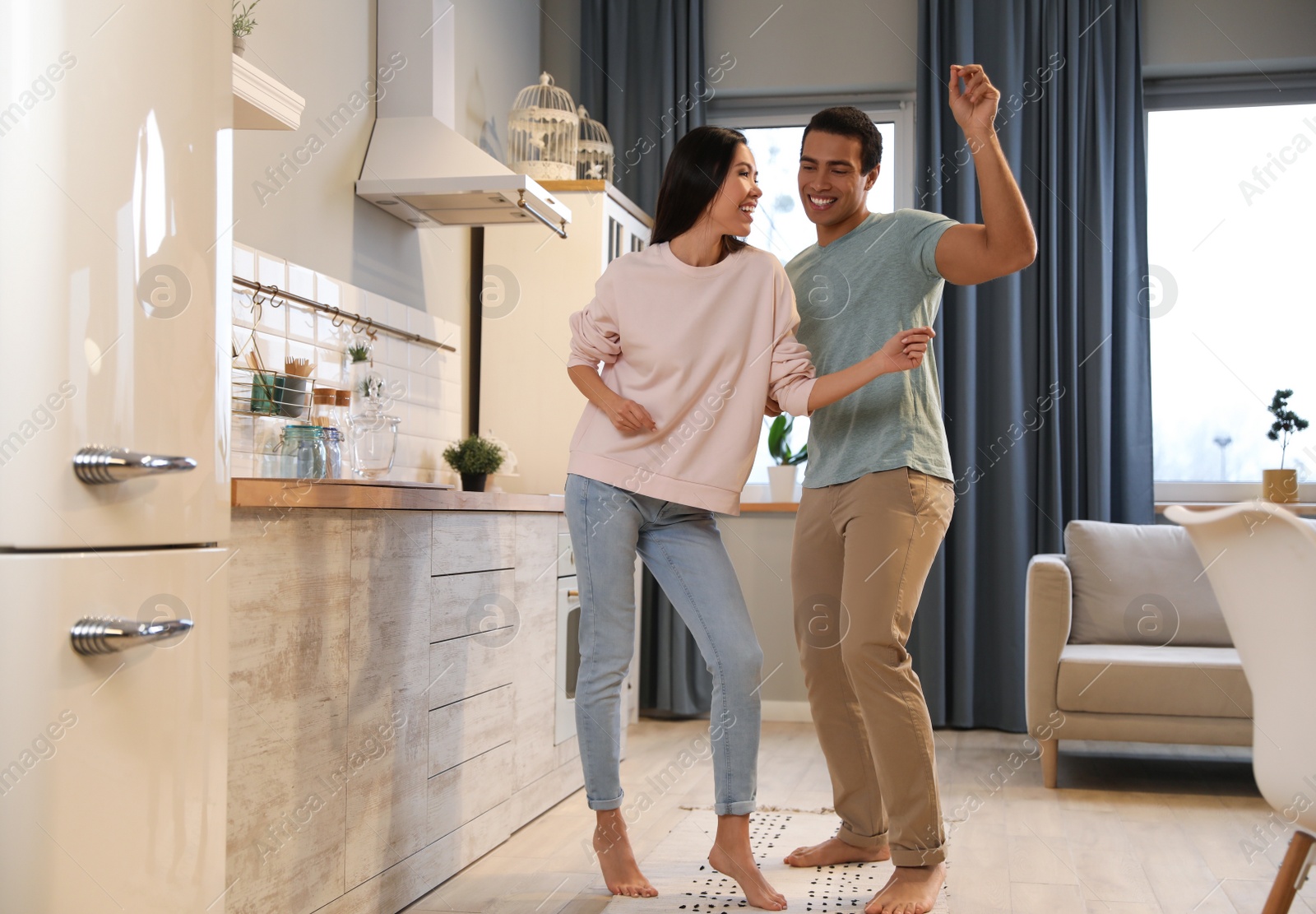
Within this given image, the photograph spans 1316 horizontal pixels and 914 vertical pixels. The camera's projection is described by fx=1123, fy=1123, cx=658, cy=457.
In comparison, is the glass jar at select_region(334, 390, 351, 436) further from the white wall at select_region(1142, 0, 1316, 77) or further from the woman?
the white wall at select_region(1142, 0, 1316, 77)

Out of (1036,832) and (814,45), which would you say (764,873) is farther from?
(814,45)

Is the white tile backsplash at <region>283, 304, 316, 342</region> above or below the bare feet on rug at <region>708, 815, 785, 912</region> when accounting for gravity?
above

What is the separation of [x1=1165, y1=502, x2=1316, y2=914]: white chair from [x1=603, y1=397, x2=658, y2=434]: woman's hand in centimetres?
93

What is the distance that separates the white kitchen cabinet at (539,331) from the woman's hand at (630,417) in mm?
1709

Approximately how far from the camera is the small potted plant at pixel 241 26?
215 cm

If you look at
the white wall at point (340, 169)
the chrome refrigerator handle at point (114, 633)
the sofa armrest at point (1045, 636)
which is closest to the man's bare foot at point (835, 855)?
the sofa armrest at point (1045, 636)

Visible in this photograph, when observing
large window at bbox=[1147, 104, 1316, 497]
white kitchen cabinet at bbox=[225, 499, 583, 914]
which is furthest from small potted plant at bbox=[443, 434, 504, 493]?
large window at bbox=[1147, 104, 1316, 497]

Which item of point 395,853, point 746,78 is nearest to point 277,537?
point 395,853

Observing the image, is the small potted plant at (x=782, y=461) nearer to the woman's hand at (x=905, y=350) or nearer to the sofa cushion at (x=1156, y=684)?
the sofa cushion at (x=1156, y=684)

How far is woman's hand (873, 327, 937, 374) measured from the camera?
1771 millimetres

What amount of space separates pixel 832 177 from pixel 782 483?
236cm

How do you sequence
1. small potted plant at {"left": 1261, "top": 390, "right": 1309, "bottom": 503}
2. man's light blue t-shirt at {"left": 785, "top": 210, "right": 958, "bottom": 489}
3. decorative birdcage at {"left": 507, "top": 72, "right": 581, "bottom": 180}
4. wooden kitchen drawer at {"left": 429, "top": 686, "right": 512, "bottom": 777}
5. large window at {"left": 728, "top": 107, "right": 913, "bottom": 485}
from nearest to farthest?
1. man's light blue t-shirt at {"left": 785, "top": 210, "right": 958, "bottom": 489}
2. wooden kitchen drawer at {"left": 429, "top": 686, "right": 512, "bottom": 777}
3. decorative birdcage at {"left": 507, "top": 72, "right": 581, "bottom": 180}
4. small potted plant at {"left": 1261, "top": 390, "right": 1309, "bottom": 503}
5. large window at {"left": 728, "top": 107, "right": 913, "bottom": 485}

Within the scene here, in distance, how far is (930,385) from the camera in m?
2.12

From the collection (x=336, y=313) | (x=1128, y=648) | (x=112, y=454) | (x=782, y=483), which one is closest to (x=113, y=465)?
(x=112, y=454)
